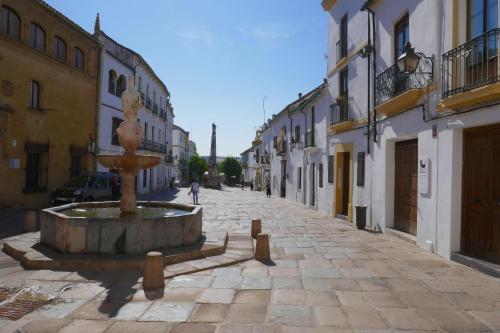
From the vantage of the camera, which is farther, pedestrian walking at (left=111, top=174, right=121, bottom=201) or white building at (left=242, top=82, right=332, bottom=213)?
white building at (left=242, top=82, right=332, bottom=213)

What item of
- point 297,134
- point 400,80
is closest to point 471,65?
point 400,80

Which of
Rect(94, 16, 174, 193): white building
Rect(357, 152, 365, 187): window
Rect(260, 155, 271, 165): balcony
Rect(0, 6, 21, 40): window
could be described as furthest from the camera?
Rect(260, 155, 271, 165): balcony

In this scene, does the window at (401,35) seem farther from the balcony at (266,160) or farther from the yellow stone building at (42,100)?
the balcony at (266,160)

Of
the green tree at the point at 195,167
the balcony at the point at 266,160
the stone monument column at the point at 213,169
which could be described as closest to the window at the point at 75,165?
the balcony at the point at 266,160

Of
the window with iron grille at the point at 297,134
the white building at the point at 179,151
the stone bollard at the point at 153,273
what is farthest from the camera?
the white building at the point at 179,151

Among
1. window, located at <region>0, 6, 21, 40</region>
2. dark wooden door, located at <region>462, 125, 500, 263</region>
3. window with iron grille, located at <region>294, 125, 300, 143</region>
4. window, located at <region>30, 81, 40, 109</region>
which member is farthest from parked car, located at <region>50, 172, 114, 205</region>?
dark wooden door, located at <region>462, 125, 500, 263</region>

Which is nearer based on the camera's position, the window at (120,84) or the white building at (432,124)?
the white building at (432,124)

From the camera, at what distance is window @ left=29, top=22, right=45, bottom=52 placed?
15430 mm

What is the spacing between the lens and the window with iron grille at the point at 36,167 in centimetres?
1546

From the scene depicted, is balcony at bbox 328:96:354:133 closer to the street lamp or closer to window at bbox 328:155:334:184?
window at bbox 328:155:334:184

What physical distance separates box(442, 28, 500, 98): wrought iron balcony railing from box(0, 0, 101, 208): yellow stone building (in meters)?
14.4

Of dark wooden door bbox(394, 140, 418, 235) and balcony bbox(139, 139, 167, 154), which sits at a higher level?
balcony bbox(139, 139, 167, 154)

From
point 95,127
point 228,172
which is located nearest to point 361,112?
point 95,127

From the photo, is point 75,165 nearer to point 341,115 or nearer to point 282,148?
point 341,115
